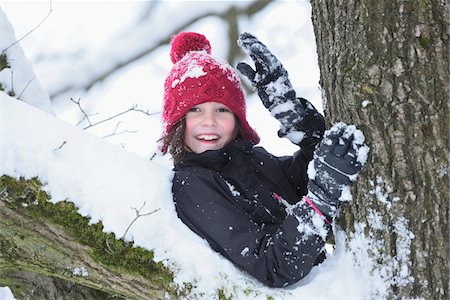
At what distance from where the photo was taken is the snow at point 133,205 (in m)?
1.87

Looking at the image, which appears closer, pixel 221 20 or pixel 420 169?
pixel 420 169

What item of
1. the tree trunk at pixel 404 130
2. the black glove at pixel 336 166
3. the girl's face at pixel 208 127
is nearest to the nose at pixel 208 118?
the girl's face at pixel 208 127

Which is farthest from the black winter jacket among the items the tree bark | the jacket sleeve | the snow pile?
the snow pile

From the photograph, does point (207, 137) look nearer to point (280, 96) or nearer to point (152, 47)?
point (280, 96)

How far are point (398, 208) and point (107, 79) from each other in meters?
4.05

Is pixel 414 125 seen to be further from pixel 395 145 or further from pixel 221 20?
pixel 221 20

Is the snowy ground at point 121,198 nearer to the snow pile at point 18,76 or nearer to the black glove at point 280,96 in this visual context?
the black glove at point 280,96

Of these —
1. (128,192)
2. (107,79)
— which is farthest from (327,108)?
(107,79)

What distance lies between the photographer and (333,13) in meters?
1.86

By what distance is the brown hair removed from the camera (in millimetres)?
2506

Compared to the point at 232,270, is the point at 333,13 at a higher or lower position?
higher

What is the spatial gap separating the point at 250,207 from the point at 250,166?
10.2 inches

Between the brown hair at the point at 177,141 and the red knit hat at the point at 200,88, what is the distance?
A: 0.02 m

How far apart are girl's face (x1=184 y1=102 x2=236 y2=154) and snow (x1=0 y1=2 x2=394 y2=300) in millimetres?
399
